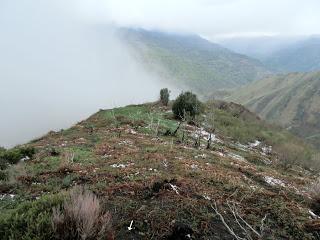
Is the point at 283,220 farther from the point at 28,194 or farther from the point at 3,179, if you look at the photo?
the point at 3,179

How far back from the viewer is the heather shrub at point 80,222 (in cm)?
803

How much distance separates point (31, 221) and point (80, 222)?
98 centimetres

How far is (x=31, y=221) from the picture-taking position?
827 cm

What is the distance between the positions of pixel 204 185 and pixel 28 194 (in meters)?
5.39

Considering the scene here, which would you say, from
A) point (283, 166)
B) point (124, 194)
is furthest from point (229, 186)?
point (283, 166)

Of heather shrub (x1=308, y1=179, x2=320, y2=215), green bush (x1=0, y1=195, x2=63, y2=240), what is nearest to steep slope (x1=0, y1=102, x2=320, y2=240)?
green bush (x1=0, y1=195, x2=63, y2=240)

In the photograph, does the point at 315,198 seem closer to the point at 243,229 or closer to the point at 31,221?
the point at 243,229

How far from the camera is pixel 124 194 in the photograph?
39.4 feet

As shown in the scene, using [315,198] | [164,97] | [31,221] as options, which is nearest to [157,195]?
[31,221]

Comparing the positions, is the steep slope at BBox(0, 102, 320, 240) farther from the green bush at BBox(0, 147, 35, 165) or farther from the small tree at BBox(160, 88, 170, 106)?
the small tree at BBox(160, 88, 170, 106)

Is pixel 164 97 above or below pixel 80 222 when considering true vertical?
below

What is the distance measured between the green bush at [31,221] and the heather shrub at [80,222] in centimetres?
20

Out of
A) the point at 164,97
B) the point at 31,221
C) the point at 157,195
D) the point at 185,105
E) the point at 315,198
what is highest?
the point at 31,221

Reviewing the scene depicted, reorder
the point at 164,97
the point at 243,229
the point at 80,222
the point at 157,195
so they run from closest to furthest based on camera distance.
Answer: the point at 243,229
the point at 80,222
the point at 157,195
the point at 164,97
